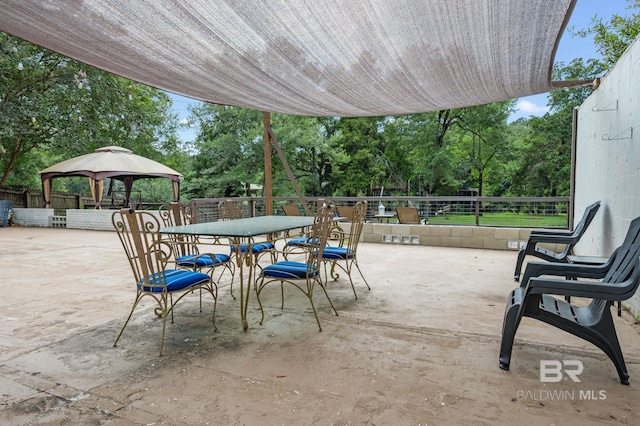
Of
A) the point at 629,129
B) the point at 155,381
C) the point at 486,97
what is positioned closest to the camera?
the point at 155,381

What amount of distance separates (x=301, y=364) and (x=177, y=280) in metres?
1.00

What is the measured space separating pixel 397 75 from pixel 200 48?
158 centimetres

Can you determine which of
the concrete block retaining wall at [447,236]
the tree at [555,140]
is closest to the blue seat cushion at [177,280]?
the concrete block retaining wall at [447,236]

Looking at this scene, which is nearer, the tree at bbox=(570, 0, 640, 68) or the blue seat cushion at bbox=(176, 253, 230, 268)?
the blue seat cushion at bbox=(176, 253, 230, 268)

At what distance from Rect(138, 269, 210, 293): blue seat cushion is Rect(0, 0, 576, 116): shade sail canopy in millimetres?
1549

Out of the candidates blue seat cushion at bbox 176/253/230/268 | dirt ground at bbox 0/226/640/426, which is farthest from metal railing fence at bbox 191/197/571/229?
dirt ground at bbox 0/226/640/426

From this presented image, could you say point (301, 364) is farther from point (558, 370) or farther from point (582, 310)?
point (582, 310)

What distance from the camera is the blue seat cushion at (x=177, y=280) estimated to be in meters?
2.39

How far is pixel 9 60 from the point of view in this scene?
30.4 ft

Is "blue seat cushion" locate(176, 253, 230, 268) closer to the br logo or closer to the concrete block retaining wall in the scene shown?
the br logo

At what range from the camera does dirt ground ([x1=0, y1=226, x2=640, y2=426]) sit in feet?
5.45

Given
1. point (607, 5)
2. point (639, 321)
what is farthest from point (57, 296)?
point (607, 5)

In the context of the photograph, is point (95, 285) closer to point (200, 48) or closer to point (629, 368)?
point (200, 48)

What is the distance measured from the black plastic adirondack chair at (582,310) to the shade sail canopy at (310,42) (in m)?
1.44
